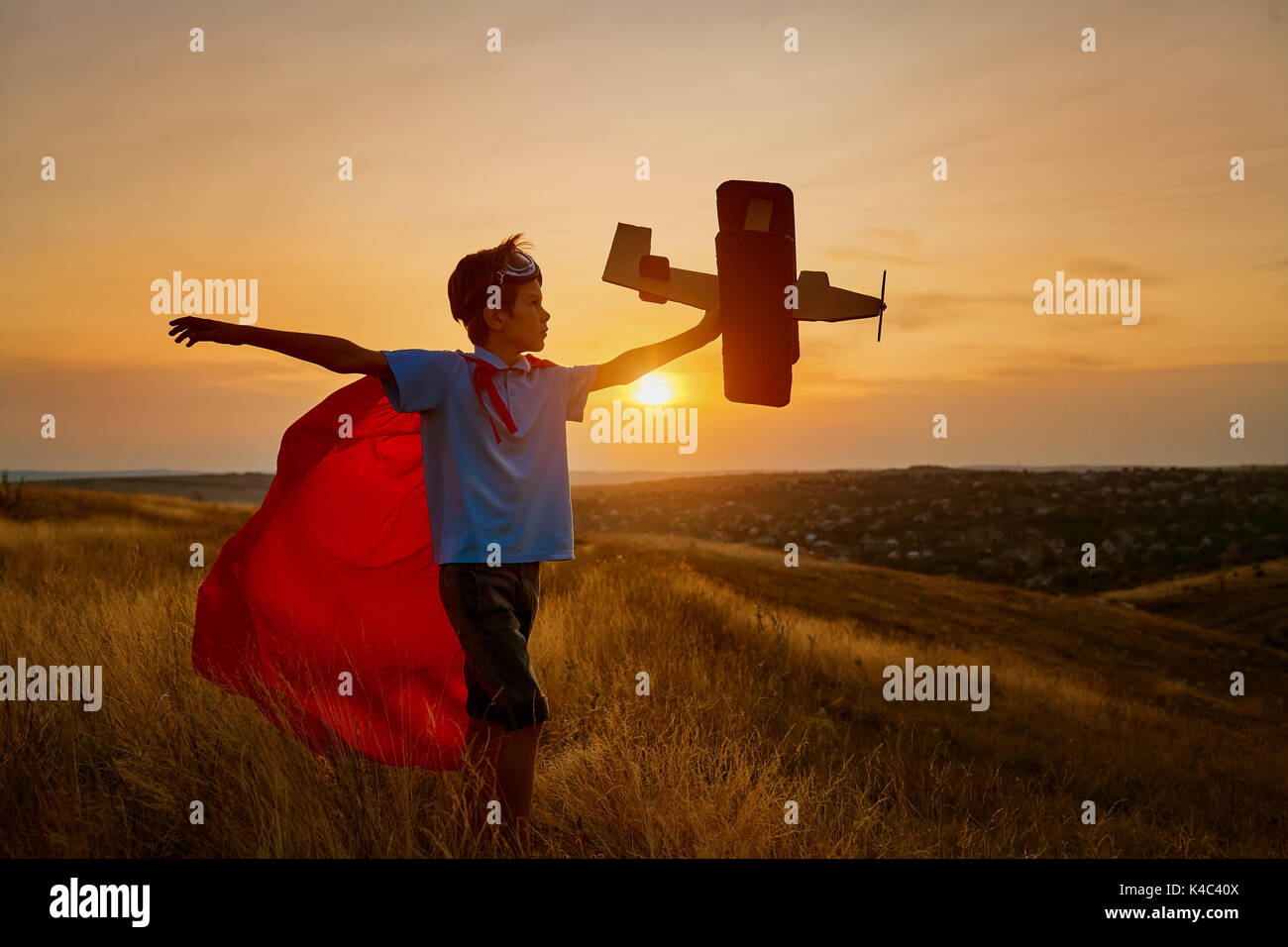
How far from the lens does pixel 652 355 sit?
3.98 m

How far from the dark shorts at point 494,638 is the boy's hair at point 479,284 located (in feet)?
3.31

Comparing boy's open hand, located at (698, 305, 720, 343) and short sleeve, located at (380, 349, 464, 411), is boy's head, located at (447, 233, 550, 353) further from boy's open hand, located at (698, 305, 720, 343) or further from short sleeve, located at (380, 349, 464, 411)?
boy's open hand, located at (698, 305, 720, 343)

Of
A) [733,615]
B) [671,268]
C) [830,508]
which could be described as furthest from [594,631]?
[830,508]

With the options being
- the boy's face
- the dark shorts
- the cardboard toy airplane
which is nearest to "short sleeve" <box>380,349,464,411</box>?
the boy's face

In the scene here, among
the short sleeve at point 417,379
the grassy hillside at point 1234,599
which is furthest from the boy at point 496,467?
the grassy hillside at point 1234,599

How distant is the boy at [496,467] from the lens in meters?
3.53

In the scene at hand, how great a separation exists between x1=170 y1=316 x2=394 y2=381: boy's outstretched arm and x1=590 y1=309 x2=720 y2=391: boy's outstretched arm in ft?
3.36

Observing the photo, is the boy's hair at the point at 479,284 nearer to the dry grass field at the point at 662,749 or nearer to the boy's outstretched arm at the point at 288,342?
the boy's outstretched arm at the point at 288,342

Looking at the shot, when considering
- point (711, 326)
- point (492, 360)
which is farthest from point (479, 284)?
point (711, 326)

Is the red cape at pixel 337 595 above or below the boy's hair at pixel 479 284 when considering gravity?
below

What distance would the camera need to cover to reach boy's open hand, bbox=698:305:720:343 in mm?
3785

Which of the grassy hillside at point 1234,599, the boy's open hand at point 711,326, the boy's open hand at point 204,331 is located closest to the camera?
the boy's open hand at point 204,331

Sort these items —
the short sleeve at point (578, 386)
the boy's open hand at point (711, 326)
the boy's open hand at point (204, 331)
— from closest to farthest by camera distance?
the boy's open hand at point (204, 331) → the boy's open hand at point (711, 326) → the short sleeve at point (578, 386)
